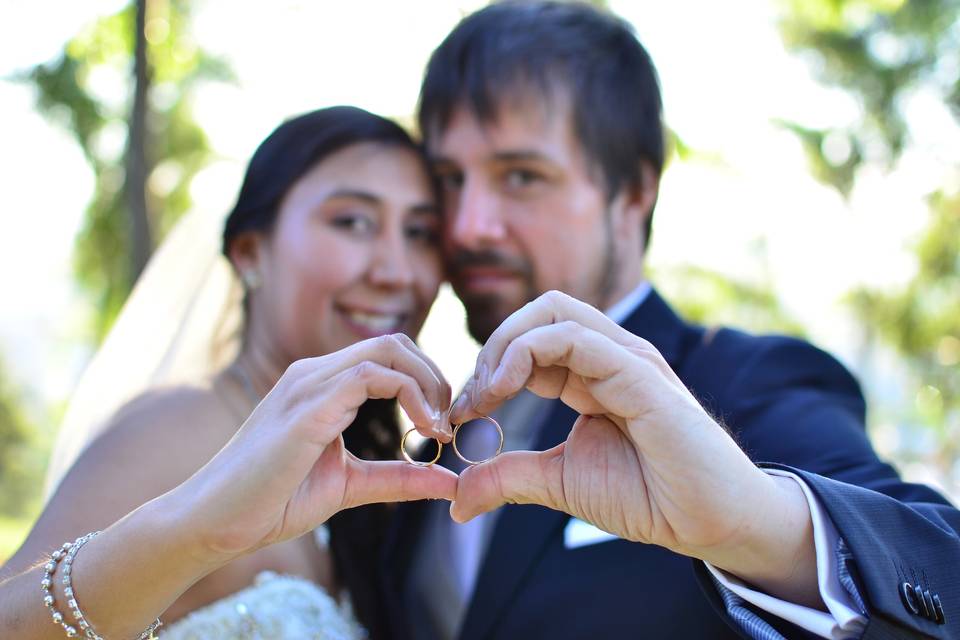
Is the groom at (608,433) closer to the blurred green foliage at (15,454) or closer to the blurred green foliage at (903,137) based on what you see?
the blurred green foliage at (903,137)

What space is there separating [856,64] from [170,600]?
22.5m

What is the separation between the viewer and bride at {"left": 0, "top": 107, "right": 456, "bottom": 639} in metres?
1.78

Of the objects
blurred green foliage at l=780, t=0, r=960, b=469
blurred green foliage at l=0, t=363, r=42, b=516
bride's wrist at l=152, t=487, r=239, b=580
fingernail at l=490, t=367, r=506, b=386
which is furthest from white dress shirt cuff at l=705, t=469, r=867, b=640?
blurred green foliage at l=0, t=363, r=42, b=516

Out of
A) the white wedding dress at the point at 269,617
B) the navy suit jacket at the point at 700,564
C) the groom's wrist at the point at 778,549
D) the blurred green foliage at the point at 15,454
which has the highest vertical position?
the groom's wrist at the point at 778,549

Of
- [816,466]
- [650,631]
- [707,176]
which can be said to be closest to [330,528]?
[650,631]

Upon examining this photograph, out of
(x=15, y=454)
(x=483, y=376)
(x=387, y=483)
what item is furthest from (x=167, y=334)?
(x=15, y=454)

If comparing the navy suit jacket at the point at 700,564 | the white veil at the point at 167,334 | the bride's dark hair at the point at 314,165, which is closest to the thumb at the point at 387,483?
the navy suit jacket at the point at 700,564

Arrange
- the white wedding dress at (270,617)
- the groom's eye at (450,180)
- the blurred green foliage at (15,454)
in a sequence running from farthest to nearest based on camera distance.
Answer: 1. the blurred green foliage at (15,454)
2. the groom's eye at (450,180)
3. the white wedding dress at (270,617)

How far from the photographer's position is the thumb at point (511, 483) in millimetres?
1952

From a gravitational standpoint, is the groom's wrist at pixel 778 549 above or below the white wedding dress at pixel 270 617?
above

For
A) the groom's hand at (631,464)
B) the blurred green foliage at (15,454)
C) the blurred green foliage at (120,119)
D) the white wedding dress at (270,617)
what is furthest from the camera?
the blurred green foliage at (15,454)

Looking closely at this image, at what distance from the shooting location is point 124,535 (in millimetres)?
1825

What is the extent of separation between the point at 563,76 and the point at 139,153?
7.23m

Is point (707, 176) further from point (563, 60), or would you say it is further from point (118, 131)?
point (563, 60)
